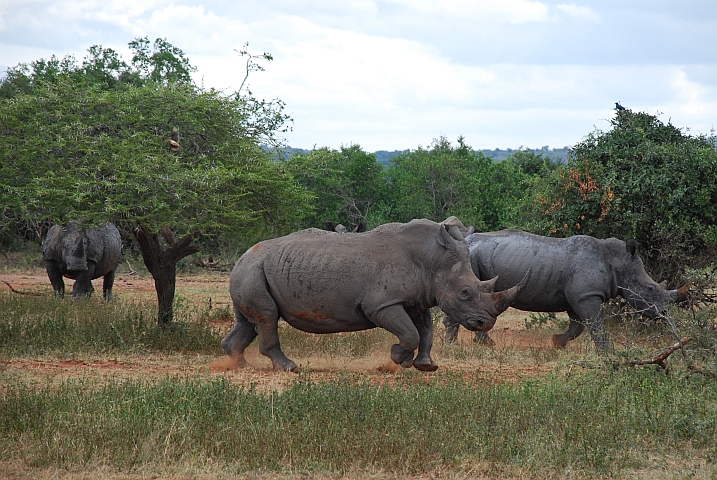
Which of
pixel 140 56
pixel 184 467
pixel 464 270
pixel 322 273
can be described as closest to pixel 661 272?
pixel 464 270

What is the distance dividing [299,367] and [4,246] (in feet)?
65.5

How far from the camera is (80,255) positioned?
56.1ft

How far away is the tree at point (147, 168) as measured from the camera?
11734mm

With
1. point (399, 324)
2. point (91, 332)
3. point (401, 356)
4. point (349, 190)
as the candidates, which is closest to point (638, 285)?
point (401, 356)

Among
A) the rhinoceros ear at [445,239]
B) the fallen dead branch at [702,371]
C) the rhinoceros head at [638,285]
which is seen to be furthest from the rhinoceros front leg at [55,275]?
the fallen dead branch at [702,371]

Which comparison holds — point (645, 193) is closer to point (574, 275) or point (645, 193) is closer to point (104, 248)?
point (574, 275)

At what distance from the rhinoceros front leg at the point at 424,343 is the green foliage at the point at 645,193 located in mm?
5688

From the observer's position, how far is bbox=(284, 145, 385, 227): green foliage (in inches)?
1196

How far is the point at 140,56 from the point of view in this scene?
2983 centimetres

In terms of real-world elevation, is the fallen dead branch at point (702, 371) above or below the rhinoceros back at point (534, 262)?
below

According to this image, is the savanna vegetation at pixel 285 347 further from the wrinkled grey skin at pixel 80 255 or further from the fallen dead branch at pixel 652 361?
the wrinkled grey skin at pixel 80 255

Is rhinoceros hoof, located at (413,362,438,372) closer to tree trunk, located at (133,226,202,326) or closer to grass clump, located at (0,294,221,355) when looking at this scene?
grass clump, located at (0,294,221,355)

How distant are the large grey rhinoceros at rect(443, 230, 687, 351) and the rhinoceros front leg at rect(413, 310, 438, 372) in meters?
2.42

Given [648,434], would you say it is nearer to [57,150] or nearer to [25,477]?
[25,477]
